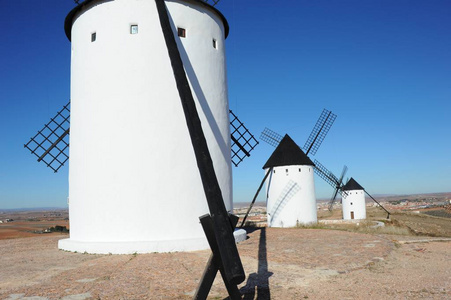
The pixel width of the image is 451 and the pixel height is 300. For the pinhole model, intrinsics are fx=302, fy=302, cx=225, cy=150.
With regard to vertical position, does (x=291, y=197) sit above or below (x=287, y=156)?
below

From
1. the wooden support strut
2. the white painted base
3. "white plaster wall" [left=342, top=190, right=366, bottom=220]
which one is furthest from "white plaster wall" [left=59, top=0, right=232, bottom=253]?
"white plaster wall" [left=342, top=190, right=366, bottom=220]

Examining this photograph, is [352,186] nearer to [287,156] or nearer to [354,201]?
[354,201]

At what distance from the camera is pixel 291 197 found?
17875 millimetres

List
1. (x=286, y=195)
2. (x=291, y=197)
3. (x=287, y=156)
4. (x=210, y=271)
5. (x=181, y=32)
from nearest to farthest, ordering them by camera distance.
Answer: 1. (x=210, y=271)
2. (x=181, y=32)
3. (x=291, y=197)
4. (x=286, y=195)
5. (x=287, y=156)

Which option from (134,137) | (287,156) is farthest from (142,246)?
(287,156)

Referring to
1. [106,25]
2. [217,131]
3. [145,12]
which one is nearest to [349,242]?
[217,131]

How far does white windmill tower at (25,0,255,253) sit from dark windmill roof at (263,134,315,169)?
9.61 meters

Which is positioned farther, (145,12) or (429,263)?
(145,12)

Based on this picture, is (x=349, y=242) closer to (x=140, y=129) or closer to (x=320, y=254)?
(x=320, y=254)

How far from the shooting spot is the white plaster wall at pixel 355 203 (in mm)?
26234

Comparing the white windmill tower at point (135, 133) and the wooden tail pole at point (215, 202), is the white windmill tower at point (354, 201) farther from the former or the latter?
the wooden tail pole at point (215, 202)

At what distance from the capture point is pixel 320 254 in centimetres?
699

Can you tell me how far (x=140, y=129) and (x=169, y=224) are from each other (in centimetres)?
273

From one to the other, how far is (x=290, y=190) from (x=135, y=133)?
11.9 meters
